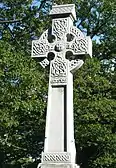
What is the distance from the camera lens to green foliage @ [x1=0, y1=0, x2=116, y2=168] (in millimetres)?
12219

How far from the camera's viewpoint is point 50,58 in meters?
7.38

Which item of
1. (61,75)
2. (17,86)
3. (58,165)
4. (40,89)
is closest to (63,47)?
(61,75)

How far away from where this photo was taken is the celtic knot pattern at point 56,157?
6.46 m

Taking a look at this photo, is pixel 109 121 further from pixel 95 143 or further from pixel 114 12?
pixel 114 12

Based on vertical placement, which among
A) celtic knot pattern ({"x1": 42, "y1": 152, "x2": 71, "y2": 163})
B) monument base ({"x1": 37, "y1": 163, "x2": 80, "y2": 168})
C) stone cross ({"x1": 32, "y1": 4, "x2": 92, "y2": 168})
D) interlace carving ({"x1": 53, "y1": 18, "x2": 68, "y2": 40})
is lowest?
monument base ({"x1": 37, "y1": 163, "x2": 80, "y2": 168})

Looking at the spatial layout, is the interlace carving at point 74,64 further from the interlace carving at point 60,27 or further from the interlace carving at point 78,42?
the interlace carving at point 60,27

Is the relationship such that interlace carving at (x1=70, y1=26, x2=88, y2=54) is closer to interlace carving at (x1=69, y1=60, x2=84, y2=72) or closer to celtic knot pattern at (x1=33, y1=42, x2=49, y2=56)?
interlace carving at (x1=69, y1=60, x2=84, y2=72)

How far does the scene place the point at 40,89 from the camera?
1353 cm

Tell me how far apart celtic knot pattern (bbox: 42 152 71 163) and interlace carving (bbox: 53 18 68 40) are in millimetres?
2112

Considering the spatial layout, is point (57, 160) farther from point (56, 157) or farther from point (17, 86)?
point (17, 86)

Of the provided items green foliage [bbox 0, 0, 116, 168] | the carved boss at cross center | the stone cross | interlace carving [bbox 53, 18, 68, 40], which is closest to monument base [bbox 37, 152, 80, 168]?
the stone cross

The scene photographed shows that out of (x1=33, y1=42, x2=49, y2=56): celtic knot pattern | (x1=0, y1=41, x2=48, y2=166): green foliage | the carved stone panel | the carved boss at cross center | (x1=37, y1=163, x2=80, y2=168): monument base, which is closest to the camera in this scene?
(x1=37, y1=163, x2=80, y2=168): monument base

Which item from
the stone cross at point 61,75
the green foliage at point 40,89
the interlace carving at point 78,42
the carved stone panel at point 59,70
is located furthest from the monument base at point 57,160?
the green foliage at point 40,89

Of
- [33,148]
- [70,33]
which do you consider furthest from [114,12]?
[70,33]
